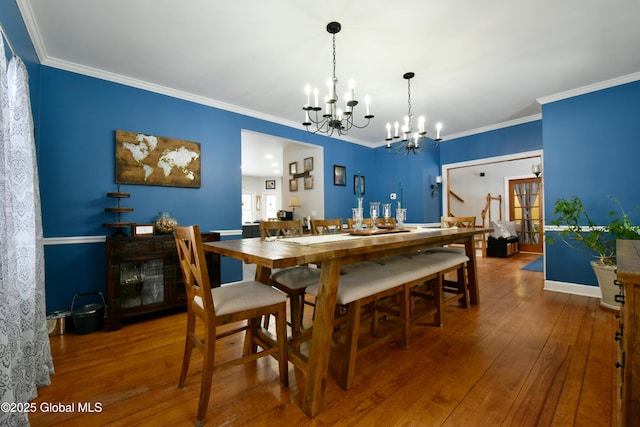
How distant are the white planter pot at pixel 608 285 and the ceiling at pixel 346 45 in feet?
6.70

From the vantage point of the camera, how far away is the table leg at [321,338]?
1297 millimetres

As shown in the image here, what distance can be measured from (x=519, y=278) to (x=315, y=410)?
3.93 m

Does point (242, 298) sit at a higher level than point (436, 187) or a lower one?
lower

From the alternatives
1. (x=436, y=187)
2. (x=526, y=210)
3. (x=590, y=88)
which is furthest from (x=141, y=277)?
(x=526, y=210)

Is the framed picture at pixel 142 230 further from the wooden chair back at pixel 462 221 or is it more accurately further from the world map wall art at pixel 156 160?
the wooden chair back at pixel 462 221

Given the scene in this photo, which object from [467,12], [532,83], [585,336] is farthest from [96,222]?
[532,83]

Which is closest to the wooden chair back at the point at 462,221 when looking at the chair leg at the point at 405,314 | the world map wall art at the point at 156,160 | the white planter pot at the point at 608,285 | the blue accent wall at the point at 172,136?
the blue accent wall at the point at 172,136

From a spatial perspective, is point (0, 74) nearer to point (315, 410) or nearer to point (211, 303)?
point (211, 303)

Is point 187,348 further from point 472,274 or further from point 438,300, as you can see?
point 472,274

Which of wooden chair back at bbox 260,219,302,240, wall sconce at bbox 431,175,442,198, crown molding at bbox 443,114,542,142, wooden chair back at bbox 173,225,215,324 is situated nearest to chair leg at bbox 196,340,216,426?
wooden chair back at bbox 173,225,215,324

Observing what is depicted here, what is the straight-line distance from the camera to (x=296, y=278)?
184 cm

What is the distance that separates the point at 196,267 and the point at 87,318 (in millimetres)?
1819

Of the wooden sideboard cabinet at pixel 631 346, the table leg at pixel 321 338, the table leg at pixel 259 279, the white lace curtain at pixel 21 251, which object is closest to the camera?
the wooden sideboard cabinet at pixel 631 346

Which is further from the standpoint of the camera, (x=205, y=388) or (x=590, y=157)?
(x=590, y=157)
